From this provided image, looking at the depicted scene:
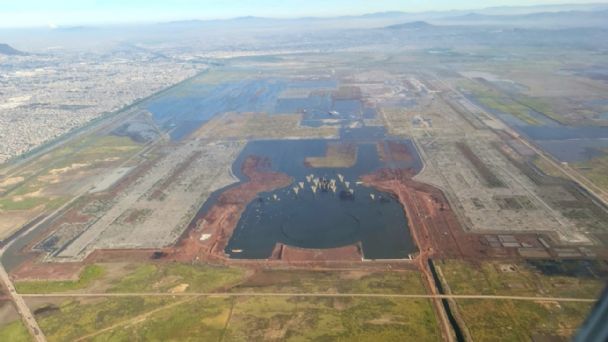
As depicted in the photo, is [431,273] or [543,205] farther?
[543,205]

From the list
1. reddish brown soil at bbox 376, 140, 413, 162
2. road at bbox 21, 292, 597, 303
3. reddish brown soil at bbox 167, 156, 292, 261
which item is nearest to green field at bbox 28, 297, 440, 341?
road at bbox 21, 292, 597, 303

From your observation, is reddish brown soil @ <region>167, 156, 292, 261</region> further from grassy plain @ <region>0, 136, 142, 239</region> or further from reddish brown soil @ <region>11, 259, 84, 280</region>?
Result: grassy plain @ <region>0, 136, 142, 239</region>

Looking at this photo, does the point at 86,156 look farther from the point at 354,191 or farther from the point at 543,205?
the point at 543,205

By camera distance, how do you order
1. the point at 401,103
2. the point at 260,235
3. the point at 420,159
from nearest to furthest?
the point at 260,235
the point at 420,159
the point at 401,103

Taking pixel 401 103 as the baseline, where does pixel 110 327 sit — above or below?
below

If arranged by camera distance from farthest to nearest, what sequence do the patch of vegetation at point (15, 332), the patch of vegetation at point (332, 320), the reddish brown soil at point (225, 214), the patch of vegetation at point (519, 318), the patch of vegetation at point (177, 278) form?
the reddish brown soil at point (225, 214)
the patch of vegetation at point (177, 278)
the patch of vegetation at point (15, 332)
the patch of vegetation at point (332, 320)
the patch of vegetation at point (519, 318)

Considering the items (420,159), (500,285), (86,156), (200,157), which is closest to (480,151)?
(420,159)

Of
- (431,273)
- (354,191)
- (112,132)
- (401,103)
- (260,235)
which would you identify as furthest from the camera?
(401,103)

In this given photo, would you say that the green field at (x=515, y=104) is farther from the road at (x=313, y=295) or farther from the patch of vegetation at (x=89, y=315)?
the patch of vegetation at (x=89, y=315)

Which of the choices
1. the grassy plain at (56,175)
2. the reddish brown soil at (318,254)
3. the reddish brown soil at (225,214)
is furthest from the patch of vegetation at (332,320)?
the grassy plain at (56,175)
